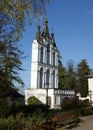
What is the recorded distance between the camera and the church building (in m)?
56.0

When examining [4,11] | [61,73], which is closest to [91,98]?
[61,73]

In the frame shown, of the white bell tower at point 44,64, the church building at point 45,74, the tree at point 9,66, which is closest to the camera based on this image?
the tree at point 9,66

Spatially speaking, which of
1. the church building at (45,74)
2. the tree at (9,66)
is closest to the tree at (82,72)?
the church building at (45,74)

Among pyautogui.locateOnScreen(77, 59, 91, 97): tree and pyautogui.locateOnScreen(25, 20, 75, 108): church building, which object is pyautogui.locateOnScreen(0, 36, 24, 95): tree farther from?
pyautogui.locateOnScreen(77, 59, 91, 97): tree

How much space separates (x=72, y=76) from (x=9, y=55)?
72023 mm

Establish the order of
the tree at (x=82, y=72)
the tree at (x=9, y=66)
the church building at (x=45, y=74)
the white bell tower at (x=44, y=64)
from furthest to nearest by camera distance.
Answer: the tree at (x=82, y=72) → the white bell tower at (x=44, y=64) → the church building at (x=45, y=74) → the tree at (x=9, y=66)

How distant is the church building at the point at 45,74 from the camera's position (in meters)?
56.0

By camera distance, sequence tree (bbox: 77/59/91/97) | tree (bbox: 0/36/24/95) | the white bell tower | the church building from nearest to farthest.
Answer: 1. tree (bbox: 0/36/24/95)
2. the church building
3. the white bell tower
4. tree (bbox: 77/59/91/97)

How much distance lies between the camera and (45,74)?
61219 millimetres

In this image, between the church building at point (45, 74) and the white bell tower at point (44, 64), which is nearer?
the church building at point (45, 74)

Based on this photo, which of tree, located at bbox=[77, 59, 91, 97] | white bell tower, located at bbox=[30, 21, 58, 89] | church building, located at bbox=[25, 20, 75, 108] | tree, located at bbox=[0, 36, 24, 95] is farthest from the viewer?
tree, located at bbox=[77, 59, 91, 97]

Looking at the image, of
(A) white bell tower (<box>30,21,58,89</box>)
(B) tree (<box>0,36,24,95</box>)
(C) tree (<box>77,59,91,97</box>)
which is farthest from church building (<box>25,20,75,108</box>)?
(B) tree (<box>0,36,24,95</box>)

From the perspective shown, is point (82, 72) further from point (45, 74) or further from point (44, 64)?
point (44, 64)

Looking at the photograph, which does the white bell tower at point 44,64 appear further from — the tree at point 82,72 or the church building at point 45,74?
the tree at point 82,72
